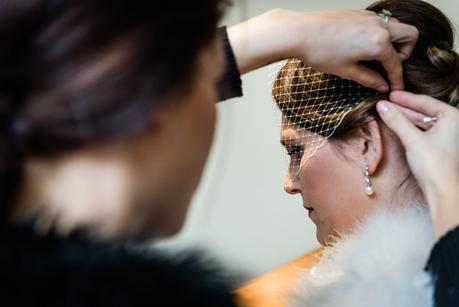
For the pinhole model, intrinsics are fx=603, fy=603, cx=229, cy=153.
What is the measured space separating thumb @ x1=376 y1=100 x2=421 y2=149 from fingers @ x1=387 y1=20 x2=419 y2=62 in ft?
0.27

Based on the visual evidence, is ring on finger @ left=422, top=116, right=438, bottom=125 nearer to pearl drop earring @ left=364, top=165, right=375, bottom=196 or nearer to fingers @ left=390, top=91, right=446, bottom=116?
fingers @ left=390, top=91, right=446, bottom=116

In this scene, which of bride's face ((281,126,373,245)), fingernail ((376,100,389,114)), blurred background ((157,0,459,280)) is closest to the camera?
blurred background ((157,0,459,280))

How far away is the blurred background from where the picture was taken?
635 millimetres

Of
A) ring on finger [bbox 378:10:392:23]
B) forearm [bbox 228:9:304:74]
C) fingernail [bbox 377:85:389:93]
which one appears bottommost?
fingernail [bbox 377:85:389:93]

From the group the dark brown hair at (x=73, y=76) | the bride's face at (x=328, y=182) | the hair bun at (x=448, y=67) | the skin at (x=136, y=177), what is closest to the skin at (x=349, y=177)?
the bride's face at (x=328, y=182)

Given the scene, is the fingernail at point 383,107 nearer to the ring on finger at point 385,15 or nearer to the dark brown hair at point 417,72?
the dark brown hair at point 417,72

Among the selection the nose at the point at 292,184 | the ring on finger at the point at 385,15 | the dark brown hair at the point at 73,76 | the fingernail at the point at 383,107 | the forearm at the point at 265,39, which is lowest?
the nose at the point at 292,184

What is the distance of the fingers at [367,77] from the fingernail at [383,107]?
0.02 metres

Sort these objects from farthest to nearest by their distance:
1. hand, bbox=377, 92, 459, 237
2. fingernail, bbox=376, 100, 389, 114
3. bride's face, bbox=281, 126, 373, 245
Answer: bride's face, bbox=281, 126, 373, 245 < fingernail, bbox=376, 100, 389, 114 < hand, bbox=377, 92, 459, 237

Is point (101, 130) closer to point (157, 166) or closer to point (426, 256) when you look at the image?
point (157, 166)

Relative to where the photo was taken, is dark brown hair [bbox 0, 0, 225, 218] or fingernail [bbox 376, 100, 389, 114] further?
fingernail [bbox 376, 100, 389, 114]

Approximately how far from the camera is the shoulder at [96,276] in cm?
44

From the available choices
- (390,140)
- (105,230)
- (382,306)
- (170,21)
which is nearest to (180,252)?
(105,230)

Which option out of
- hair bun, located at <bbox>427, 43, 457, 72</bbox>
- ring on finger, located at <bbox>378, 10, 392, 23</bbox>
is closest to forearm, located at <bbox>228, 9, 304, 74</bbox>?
ring on finger, located at <bbox>378, 10, 392, 23</bbox>
